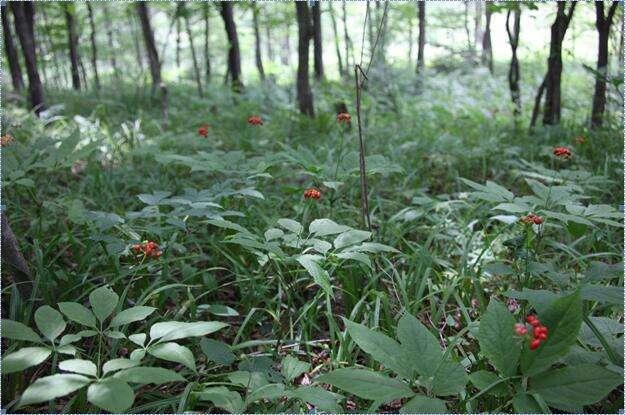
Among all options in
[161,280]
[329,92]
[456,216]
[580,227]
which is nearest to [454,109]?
[329,92]

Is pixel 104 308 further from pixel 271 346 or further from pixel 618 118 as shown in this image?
pixel 618 118

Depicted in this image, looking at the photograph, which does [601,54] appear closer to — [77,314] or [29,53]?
[77,314]

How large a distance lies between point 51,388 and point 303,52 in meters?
4.55

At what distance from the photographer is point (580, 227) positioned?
1955 mm

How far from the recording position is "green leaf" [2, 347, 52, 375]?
1.08 m

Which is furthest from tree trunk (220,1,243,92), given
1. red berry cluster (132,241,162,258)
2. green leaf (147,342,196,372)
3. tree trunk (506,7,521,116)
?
green leaf (147,342,196,372)

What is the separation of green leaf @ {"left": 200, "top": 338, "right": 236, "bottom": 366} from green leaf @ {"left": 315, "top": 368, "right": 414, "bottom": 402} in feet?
1.46

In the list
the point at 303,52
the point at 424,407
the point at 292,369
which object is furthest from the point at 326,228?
the point at 303,52

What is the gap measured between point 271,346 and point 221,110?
194 inches

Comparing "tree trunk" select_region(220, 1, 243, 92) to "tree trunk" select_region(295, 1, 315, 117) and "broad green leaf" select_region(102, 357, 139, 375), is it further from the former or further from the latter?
"broad green leaf" select_region(102, 357, 139, 375)

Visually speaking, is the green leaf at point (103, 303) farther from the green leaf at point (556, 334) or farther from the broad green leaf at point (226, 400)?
the green leaf at point (556, 334)

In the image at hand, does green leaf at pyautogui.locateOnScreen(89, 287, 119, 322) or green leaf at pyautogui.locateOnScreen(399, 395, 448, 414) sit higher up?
green leaf at pyautogui.locateOnScreen(89, 287, 119, 322)

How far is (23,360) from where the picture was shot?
111 cm

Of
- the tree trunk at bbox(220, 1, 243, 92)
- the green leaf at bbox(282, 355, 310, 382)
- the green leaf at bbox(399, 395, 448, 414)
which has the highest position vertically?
the tree trunk at bbox(220, 1, 243, 92)
